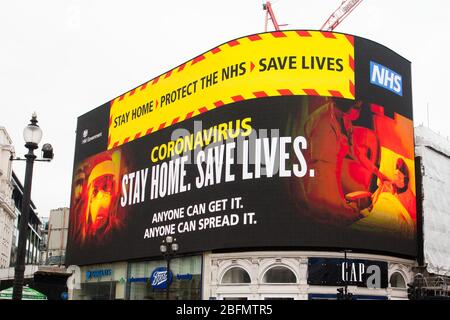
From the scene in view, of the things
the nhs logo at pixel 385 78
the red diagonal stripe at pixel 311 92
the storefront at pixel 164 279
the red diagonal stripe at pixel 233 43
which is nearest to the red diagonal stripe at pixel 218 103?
the red diagonal stripe at pixel 233 43

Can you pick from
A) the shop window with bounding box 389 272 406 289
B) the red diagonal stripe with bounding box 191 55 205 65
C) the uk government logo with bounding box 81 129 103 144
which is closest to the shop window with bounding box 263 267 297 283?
the shop window with bounding box 389 272 406 289

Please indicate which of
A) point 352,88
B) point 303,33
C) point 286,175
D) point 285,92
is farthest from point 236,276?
point 303,33

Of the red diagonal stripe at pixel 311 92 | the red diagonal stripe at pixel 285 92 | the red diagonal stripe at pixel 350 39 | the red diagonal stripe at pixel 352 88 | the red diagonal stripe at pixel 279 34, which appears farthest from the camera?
the red diagonal stripe at pixel 350 39

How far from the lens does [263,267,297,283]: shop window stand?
43188 millimetres

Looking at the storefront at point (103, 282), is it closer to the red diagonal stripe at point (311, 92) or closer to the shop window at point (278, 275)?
the shop window at point (278, 275)

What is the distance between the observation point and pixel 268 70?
45.3 meters

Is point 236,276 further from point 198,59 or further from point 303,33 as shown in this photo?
point 303,33

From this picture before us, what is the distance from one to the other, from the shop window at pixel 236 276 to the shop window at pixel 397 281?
421 inches

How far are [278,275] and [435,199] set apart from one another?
15.9 m

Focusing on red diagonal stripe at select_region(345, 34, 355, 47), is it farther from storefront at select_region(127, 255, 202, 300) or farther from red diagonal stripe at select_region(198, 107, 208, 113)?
storefront at select_region(127, 255, 202, 300)

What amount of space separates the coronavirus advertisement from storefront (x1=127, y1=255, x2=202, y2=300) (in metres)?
1.22

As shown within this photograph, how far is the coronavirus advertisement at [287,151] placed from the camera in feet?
141

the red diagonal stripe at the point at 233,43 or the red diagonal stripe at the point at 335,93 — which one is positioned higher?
the red diagonal stripe at the point at 233,43
